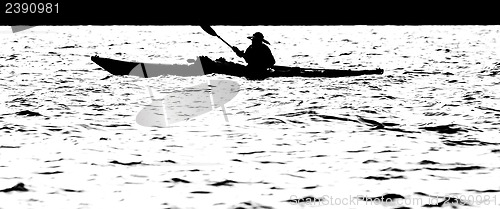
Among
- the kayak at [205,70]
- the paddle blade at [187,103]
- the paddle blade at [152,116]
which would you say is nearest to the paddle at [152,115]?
the paddle blade at [152,116]

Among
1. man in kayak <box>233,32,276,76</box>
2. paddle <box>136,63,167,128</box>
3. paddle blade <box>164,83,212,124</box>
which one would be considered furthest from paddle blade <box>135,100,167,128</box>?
man in kayak <box>233,32,276,76</box>

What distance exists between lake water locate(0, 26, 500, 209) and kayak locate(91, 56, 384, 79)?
0.27 metres

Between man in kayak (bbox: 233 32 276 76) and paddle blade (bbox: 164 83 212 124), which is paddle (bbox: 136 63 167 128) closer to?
paddle blade (bbox: 164 83 212 124)

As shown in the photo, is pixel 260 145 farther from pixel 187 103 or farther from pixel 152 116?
pixel 187 103

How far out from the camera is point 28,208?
20.5ft

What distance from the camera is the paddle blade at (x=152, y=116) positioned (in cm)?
1112

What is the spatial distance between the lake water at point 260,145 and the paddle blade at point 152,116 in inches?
9.0

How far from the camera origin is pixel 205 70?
17469 mm

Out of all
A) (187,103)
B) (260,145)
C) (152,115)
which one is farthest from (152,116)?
(260,145)

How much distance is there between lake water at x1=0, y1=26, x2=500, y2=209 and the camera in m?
6.77

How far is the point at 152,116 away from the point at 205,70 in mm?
5628

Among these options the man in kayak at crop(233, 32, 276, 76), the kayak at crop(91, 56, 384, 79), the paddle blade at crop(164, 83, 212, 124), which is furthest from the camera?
the kayak at crop(91, 56, 384, 79)
